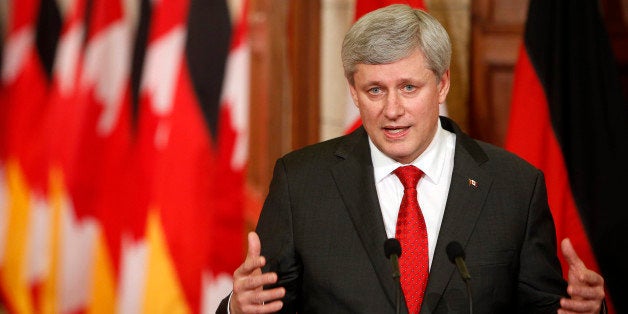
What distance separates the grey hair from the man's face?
2 centimetres

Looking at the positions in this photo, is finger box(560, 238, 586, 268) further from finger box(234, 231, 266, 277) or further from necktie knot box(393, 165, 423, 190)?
finger box(234, 231, 266, 277)

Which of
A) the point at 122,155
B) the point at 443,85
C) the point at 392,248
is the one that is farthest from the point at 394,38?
the point at 122,155

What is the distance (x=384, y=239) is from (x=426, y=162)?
22 cm

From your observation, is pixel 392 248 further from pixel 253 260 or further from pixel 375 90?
pixel 375 90

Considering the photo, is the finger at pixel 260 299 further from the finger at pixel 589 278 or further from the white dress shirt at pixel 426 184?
the finger at pixel 589 278

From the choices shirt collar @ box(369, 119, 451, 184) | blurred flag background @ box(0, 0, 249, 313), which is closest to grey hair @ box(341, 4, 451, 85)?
shirt collar @ box(369, 119, 451, 184)

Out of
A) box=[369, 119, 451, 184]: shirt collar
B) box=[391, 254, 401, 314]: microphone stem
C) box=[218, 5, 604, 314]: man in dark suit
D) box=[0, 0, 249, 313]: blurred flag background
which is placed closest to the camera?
box=[391, 254, 401, 314]: microphone stem

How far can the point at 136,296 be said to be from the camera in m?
3.14

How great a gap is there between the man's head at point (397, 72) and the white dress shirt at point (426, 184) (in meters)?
0.05

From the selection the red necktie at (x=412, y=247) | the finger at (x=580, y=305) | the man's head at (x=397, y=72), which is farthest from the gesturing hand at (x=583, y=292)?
the man's head at (x=397, y=72)

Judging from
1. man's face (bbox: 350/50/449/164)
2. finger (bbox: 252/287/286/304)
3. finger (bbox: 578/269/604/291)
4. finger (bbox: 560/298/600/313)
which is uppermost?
man's face (bbox: 350/50/449/164)

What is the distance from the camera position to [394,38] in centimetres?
166

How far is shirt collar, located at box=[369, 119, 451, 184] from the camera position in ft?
5.83

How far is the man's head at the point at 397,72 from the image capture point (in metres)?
1.66
